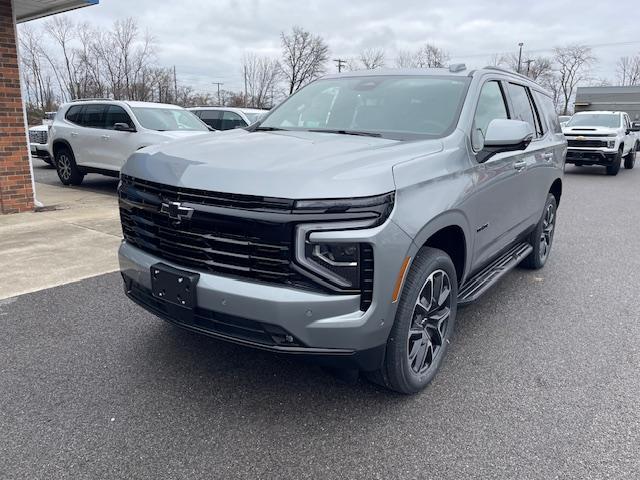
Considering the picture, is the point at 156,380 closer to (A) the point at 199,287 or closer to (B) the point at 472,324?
(A) the point at 199,287

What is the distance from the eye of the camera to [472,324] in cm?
409

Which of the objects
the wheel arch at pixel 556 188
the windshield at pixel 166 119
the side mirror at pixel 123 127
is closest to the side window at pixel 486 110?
the wheel arch at pixel 556 188

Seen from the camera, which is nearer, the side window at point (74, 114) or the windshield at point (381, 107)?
the windshield at point (381, 107)

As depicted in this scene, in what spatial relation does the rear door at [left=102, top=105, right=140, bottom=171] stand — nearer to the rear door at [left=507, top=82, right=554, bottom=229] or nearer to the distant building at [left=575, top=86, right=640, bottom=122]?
the rear door at [left=507, top=82, right=554, bottom=229]

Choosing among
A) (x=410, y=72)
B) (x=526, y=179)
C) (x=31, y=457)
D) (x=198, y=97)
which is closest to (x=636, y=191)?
(x=526, y=179)

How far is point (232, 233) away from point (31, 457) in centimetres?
140

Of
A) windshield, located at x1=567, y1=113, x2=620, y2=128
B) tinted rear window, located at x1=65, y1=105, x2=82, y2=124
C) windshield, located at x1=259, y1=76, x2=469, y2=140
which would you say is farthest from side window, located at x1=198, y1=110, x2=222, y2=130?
windshield, located at x1=567, y1=113, x2=620, y2=128

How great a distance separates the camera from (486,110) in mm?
3773

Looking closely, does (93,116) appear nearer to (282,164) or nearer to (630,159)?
(282,164)

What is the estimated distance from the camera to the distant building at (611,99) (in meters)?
28.0

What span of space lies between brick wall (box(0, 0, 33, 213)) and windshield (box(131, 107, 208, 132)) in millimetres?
2541

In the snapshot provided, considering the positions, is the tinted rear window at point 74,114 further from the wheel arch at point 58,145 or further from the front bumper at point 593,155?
the front bumper at point 593,155

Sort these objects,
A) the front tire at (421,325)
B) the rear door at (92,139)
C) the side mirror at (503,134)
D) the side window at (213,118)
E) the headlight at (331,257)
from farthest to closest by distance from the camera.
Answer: the side window at (213,118) → the rear door at (92,139) → the side mirror at (503,134) → the front tire at (421,325) → the headlight at (331,257)

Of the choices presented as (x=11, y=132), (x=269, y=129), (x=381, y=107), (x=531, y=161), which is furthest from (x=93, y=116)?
(x=531, y=161)
